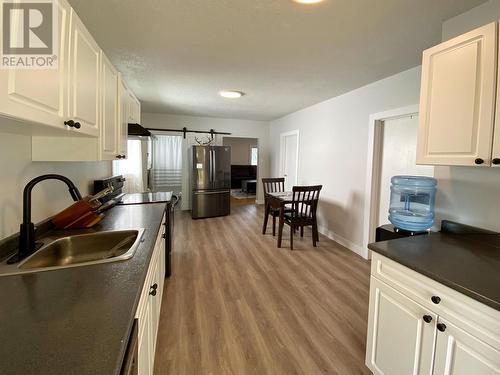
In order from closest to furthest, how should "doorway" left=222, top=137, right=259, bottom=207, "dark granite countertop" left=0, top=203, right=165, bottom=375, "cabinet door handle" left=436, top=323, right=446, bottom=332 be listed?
"dark granite countertop" left=0, top=203, right=165, bottom=375, "cabinet door handle" left=436, top=323, right=446, bottom=332, "doorway" left=222, top=137, right=259, bottom=207

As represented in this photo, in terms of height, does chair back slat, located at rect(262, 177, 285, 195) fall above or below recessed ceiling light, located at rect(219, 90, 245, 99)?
below

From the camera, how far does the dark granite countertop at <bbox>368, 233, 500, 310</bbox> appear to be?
998 mm

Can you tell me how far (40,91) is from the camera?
0.90 meters

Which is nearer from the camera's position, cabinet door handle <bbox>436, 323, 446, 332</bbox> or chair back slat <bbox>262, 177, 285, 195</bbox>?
cabinet door handle <bbox>436, 323, 446, 332</bbox>

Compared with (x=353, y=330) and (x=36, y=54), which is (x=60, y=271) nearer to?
(x=36, y=54)

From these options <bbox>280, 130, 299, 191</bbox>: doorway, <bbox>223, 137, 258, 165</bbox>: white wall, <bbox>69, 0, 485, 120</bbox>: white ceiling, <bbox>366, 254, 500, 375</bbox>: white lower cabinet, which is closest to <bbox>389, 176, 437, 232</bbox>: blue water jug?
<bbox>366, 254, 500, 375</bbox>: white lower cabinet

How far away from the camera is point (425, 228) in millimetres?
1902

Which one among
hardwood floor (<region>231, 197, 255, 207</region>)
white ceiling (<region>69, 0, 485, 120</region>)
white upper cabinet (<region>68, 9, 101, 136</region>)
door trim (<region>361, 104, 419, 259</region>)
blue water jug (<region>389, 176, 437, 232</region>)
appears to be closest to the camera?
white upper cabinet (<region>68, 9, 101, 136</region>)

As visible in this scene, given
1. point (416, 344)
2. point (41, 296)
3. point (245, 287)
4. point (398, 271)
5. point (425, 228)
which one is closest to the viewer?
point (41, 296)

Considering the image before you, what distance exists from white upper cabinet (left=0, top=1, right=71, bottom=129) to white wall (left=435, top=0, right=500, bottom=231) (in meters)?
2.39

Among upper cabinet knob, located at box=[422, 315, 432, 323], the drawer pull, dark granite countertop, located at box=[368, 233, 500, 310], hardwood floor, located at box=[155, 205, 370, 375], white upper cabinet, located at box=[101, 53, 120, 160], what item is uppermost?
white upper cabinet, located at box=[101, 53, 120, 160]

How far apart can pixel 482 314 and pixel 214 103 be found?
14.5 feet

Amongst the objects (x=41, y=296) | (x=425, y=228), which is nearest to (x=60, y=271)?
(x=41, y=296)

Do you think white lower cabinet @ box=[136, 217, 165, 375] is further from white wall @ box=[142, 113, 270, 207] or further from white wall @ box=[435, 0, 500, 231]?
white wall @ box=[142, 113, 270, 207]
